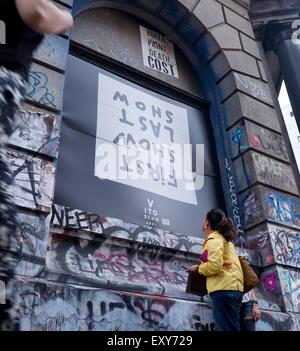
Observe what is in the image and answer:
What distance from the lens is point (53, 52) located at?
4207mm

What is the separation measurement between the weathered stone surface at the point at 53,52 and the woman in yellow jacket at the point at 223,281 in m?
2.54

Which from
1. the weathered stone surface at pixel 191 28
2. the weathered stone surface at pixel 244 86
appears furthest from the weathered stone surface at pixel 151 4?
the weathered stone surface at pixel 244 86

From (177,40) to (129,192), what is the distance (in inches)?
133

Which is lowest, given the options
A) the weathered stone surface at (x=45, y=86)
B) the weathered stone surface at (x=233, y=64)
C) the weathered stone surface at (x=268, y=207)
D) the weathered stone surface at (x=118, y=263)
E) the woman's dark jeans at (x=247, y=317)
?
the woman's dark jeans at (x=247, y=317)

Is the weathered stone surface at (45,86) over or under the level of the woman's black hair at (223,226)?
over

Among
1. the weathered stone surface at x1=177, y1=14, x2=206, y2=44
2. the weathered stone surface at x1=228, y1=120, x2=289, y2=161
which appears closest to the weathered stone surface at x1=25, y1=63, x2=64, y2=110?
the weathered stone surface at x1=228, y1=120, x2=289, y2=161

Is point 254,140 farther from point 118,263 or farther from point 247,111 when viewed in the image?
point 118,263

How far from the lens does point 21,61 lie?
1513 mm

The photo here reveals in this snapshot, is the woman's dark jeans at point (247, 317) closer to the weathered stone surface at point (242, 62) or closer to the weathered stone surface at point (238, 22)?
the weathered stone surface at point (242, 62)

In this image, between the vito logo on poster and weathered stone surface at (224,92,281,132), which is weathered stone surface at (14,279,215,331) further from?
weathered stone surface at (224,92,281,132)

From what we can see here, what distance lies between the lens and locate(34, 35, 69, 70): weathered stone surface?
410 centimetres

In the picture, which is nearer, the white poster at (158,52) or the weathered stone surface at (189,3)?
the white poster at (158,52)

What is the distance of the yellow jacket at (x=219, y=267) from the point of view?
10.2 ft

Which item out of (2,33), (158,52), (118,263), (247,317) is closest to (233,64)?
(158,52)
